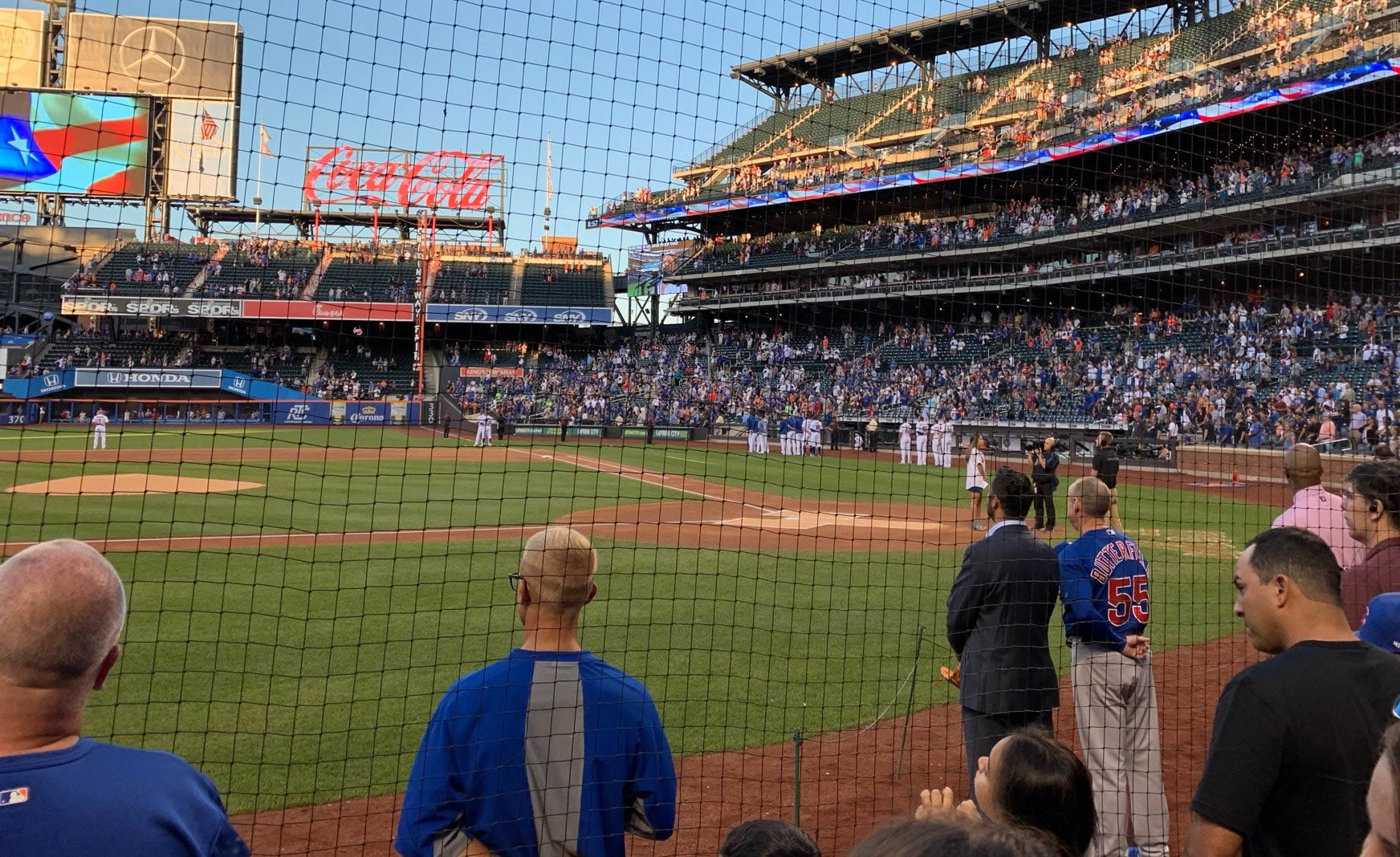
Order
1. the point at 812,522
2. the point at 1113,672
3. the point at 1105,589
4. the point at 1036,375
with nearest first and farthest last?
1. the point at 1105,589
2. the point at 1113,672
3. the point at 812,522
4. the point at 1036,375

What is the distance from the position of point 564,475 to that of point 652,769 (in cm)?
2175

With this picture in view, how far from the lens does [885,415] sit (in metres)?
35.0

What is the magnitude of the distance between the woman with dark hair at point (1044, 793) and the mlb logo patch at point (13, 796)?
191 cm

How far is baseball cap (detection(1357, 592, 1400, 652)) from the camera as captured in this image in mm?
3275

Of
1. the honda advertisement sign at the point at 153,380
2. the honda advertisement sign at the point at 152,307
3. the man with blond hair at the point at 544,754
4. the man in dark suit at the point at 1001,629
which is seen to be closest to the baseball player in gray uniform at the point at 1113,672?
the man in dark suit at the point at 1001,629

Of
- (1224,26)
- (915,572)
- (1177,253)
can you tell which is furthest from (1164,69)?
(915,572)

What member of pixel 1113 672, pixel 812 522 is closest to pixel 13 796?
pixel 1113 672

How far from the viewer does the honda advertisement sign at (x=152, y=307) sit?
37.3m

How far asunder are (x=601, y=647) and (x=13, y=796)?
704 centimetres

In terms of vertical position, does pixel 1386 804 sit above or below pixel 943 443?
below

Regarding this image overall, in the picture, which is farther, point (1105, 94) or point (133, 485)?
point (1105, 94)

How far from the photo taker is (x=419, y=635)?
→ 930cm

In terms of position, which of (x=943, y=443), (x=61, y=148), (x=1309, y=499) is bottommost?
(x=1309, y=499)

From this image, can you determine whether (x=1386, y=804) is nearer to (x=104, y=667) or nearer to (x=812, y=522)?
(x=104, y=667)
